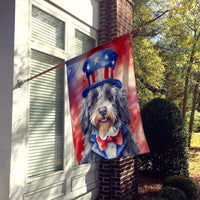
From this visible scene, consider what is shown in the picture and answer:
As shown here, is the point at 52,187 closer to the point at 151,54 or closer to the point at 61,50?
the point at 61,50

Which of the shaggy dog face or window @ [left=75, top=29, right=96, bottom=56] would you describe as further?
window @ [left=75, top=29, right=96, bottom=56]

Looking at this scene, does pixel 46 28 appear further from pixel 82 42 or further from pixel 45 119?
pixel 45 119

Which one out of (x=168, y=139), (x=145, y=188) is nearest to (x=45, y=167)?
(x=145, y=188)

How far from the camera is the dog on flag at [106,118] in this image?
3.39 metres

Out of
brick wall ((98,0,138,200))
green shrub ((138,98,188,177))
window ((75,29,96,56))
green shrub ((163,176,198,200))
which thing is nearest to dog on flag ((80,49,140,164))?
window ((75,29,96,56))

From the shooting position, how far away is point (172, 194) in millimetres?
5270

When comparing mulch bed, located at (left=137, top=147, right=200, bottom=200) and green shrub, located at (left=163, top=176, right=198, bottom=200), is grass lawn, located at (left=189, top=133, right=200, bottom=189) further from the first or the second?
green shrub, located at (left=163, top=176, right=198, bottom=200)

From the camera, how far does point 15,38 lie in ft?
12.7

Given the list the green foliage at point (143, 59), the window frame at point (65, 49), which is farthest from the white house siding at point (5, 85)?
the green foliage at point (143, 59)

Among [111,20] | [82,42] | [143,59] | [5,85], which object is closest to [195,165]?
[143,59]

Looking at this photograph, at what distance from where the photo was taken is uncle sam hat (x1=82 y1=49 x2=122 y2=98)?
3.38 m

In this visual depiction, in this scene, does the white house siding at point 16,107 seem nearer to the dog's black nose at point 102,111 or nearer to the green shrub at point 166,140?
the dog's black nose at point 102,111

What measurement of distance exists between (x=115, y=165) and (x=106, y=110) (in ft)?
8.96

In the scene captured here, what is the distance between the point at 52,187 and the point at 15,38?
2.65 metres
